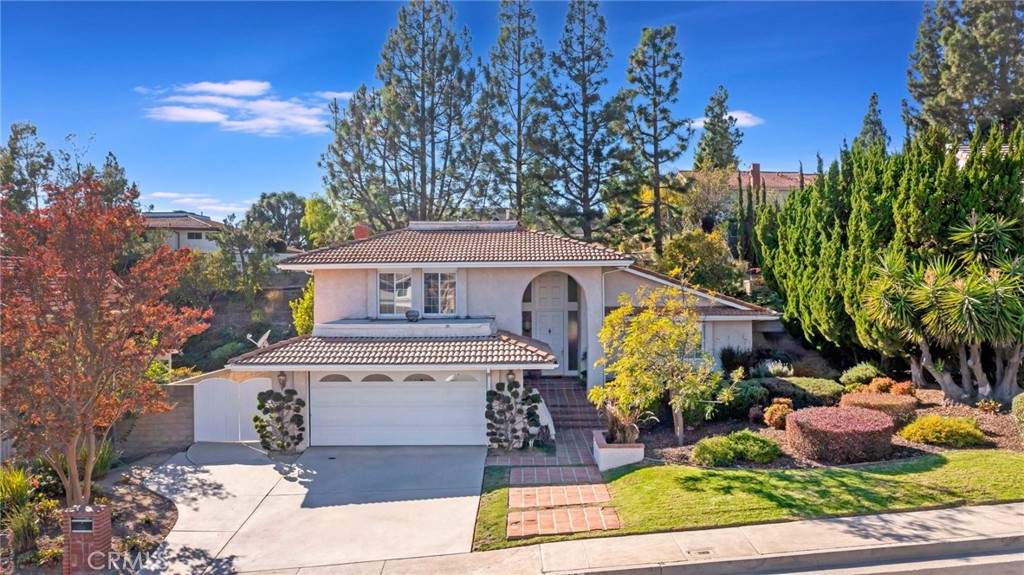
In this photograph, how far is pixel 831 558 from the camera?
30.8 feet

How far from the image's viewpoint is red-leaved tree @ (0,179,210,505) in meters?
10.4

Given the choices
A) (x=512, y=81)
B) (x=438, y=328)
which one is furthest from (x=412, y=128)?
(x=438, y=328)

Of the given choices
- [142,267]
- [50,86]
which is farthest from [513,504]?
[50,86]

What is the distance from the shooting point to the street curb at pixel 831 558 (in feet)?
30.5

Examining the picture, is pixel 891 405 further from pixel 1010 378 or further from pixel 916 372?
pixel 916 372

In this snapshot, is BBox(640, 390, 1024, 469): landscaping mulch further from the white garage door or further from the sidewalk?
the white garage door

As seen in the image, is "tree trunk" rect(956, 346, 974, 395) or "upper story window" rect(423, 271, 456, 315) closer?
"tree trunk" rect(956, 346, 974, 395)

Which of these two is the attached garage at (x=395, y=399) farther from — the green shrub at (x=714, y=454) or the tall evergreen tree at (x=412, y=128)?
the tall evergreen tree at (x=412, y=128)

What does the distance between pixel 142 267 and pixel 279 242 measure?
3792cm

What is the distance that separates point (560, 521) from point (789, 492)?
4.31m

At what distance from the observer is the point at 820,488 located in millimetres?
11469

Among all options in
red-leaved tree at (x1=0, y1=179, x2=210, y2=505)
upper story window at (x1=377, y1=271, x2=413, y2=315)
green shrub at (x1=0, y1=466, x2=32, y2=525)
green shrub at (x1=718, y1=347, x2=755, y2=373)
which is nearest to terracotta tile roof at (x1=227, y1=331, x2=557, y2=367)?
upper story window at (x1=377, y1=271, x2=413, y2=315)

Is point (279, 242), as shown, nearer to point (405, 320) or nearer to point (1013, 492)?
point (405, 320)

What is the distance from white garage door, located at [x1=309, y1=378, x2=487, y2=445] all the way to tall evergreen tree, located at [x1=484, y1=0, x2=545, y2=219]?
20.4 meters
